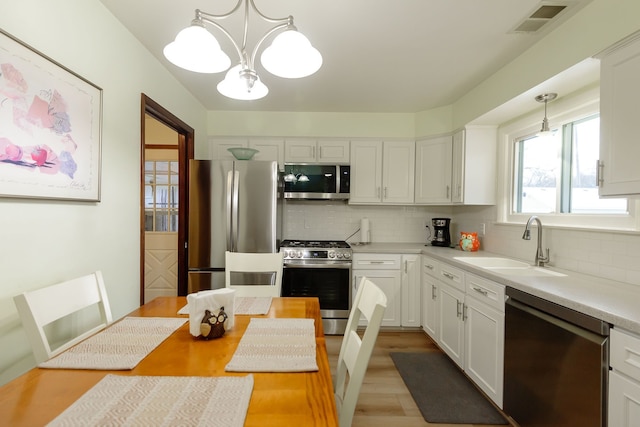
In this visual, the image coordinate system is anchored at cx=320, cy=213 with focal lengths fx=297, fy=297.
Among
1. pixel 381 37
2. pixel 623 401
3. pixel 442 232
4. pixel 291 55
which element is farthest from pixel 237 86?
pixel 442 232

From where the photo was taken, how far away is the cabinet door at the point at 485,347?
1.85m

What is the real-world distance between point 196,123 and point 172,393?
2.92 m

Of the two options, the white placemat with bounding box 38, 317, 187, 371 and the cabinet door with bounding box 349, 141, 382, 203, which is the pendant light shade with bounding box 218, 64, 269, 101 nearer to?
the white placemat with bounding box 38, 317, 187, 371

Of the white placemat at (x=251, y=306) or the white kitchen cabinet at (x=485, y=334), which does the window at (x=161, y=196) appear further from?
the white kitchen cabinet at (x=485, y=334)

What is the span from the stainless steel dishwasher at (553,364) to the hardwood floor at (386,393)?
41 cm

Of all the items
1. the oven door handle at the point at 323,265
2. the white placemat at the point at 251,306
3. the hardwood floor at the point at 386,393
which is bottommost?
the hardwood floor at the point at 386,393

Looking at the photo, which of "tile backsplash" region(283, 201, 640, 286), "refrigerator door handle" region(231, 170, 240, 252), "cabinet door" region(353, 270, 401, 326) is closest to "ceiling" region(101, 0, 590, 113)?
"refrigerator door handle" region(231, 170, 240, 252)

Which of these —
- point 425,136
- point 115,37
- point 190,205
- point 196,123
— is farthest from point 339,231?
point 115,37

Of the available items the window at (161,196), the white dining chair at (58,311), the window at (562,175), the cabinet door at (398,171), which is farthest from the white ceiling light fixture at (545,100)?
the window at (161,196)

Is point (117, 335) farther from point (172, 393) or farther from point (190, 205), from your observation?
point (190, 205)

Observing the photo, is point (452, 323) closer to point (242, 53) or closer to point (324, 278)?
point (324, 278)

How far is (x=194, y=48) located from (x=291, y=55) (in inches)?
13.7

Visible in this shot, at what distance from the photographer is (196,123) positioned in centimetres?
315

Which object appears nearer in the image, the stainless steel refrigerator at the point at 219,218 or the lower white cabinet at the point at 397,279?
the stainless steel refrigerator at the point at 219,218
